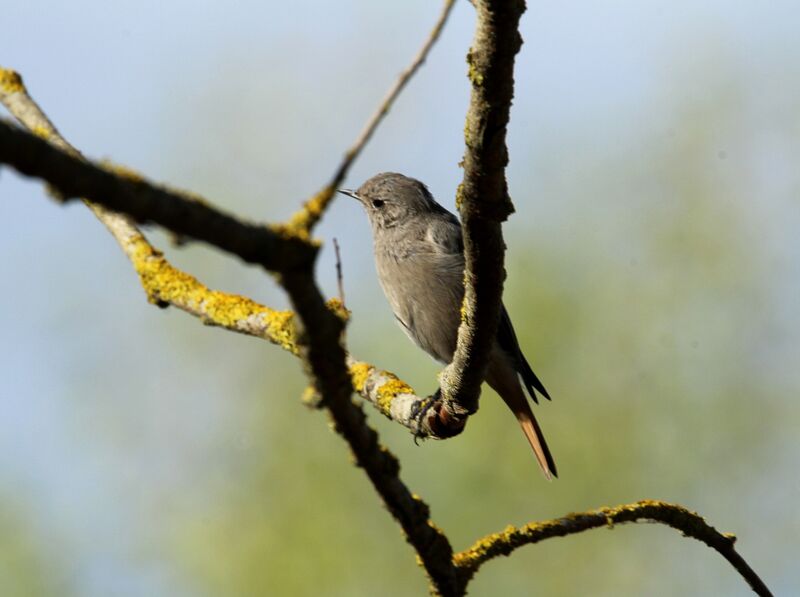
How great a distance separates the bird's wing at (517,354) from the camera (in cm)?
571

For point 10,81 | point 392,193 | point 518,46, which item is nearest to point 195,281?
point 10,81

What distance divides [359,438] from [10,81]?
8.50 ft

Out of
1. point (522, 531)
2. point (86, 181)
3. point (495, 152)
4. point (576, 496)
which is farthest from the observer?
point (576, 496)

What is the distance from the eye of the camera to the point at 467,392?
11.4 ft

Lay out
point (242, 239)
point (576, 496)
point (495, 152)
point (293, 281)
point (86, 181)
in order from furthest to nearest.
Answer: point (576, 496)
point (495, 152)
point (293, 281)
point (242, 239)
point (86, 181)

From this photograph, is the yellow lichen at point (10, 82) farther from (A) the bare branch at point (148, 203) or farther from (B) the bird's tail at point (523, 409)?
(B) the bird's tail at point (523, 409)

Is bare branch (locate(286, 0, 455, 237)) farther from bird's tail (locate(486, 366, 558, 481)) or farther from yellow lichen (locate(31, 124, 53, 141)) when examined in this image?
bird's tail (locate(486, 366, 558, 481))

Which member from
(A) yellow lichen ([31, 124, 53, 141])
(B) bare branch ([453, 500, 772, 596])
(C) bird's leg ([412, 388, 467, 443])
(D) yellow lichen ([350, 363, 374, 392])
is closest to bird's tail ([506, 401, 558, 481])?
(D) yellow lichen ([350, 363, 374, 392])

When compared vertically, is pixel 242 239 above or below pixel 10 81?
below

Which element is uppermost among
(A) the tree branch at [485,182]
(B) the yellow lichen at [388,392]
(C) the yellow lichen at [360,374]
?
(C) the yellow lichen at [360,374]

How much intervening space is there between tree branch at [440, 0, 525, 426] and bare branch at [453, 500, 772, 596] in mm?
651

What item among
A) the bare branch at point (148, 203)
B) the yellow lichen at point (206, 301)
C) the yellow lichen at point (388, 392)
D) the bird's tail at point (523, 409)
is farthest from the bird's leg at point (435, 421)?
the bare branch at point (148, 203)

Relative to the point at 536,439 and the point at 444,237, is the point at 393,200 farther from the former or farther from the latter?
the point at 536,439

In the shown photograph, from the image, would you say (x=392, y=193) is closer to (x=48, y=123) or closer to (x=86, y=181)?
(x=48, y=123)
